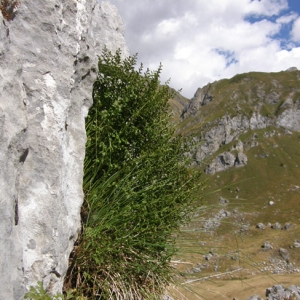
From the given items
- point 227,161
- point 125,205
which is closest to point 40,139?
point 125,205

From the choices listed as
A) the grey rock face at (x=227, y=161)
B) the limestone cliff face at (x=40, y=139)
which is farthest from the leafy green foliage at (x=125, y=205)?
the grey rock face at (x=227, y=161)

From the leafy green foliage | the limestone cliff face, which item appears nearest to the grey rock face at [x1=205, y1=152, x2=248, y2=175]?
the leafy green foliage

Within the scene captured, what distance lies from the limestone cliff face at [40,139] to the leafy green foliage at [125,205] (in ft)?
1.55

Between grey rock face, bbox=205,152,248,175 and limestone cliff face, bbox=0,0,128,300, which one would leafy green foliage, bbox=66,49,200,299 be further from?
grey rock face, bbox=205,152,248,175

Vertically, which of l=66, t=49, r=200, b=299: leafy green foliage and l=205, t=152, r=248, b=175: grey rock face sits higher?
l=205, t=152, r=248, b=175: grey rock face

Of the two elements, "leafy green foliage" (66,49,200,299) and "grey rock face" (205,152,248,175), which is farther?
"grey rock face" (205,152,248,175)

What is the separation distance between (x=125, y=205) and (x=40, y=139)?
169cm

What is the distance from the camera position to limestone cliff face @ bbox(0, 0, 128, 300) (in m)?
2.92

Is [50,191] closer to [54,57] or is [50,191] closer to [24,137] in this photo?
[24,137]

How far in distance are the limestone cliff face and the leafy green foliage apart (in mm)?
472

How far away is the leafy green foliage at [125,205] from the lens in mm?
4445

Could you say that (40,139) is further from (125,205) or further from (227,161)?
(227,161)

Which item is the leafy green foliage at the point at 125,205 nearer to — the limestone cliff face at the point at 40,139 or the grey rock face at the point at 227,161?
the limestone cliff face at the point at 40,139

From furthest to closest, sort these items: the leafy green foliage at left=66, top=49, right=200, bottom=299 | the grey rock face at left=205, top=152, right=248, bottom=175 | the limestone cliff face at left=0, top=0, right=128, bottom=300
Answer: the grey rock face at left=205, top=152, right=248, bottom=175 < the leafy green foliage at left=66, top=49, right=200, bottom=299 < the limestone cliff face at left=0, top=0, right=128, bottom=300
